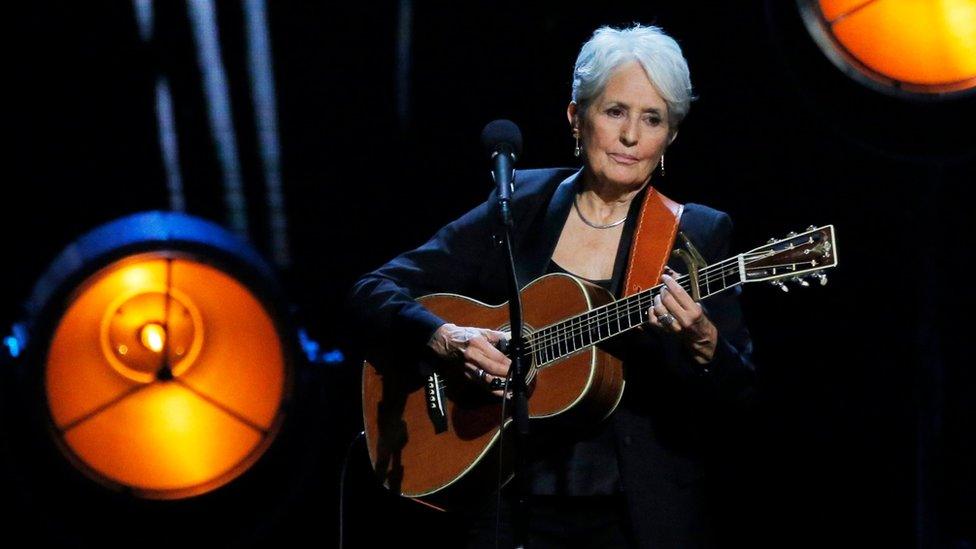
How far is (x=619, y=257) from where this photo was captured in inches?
111

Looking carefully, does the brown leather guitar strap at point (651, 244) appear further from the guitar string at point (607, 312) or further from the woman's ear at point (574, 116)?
the woman's ear at point (574, 116)

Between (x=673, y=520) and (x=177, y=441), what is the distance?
1081mm

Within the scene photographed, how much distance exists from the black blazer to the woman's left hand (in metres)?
0.03

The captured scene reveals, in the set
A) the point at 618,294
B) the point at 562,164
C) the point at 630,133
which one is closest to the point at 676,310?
the point at 618,294

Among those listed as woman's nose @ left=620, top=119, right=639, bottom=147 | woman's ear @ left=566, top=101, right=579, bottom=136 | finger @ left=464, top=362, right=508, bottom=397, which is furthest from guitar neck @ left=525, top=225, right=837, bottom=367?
woman's ear @ left=566, top=101, right=579, bottom=136

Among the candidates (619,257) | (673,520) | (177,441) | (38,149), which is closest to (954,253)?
(619,257)

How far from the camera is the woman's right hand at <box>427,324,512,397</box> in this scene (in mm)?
2762

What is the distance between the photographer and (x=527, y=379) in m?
2.80

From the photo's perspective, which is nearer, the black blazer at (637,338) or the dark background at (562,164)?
the black blazer at (637,338)

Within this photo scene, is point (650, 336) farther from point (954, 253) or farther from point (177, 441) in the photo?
point (954, 253)

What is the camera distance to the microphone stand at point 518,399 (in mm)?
2312

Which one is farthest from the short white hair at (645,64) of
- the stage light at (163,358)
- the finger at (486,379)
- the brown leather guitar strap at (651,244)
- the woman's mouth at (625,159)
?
the stage light at (163,358)

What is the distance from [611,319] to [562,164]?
4.13 ft

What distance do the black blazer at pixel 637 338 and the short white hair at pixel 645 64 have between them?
252 millimetres
